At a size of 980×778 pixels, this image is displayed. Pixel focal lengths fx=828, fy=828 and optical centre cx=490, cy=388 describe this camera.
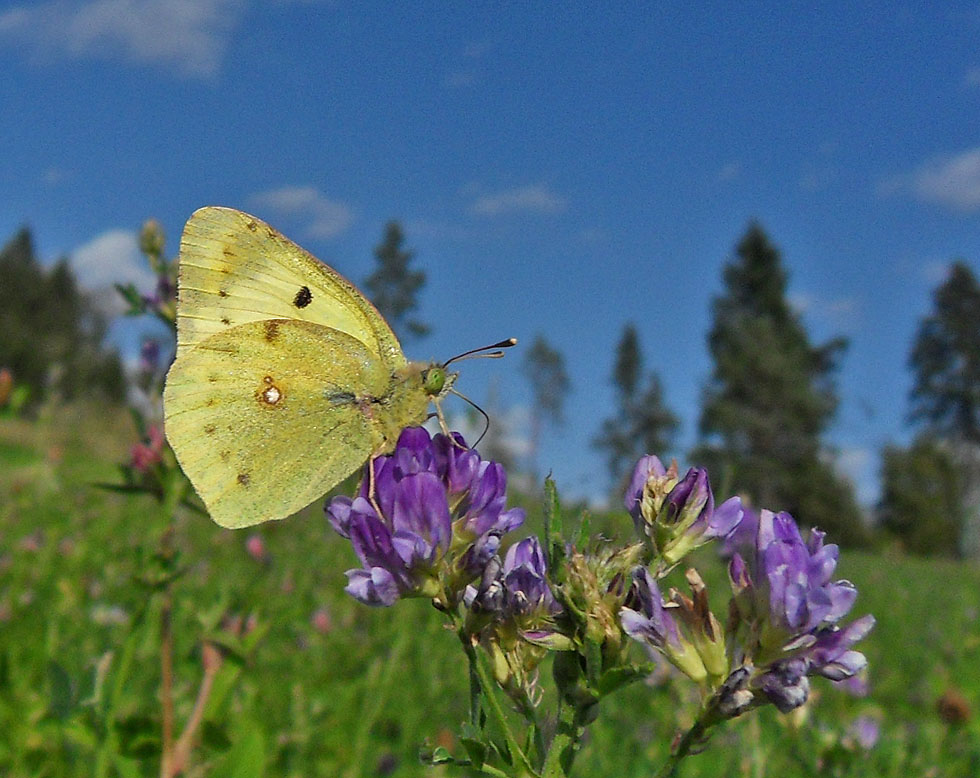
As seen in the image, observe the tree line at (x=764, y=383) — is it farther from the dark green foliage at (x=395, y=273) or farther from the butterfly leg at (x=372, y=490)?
the butterfly leg at (x=372, y=490)

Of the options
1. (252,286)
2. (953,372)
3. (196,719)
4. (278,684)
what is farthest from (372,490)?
(953,372)

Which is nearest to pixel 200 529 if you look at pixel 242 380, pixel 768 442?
pixel 242 380

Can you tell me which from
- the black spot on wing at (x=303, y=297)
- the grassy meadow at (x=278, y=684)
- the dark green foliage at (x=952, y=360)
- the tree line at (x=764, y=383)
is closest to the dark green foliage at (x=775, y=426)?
the tree line at (x=764, y=383)

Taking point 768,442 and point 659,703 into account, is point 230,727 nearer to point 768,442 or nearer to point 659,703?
point 659,703

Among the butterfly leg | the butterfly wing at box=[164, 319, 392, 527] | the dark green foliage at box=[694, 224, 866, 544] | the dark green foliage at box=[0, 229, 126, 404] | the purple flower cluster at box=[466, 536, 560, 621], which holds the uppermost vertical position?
the dark green foliage at box=[0, 229, 126, 404]

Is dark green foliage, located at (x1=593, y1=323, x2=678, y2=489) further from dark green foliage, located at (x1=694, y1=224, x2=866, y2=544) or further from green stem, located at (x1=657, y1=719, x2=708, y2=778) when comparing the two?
green stem, located at (x1=657, y1=719, x2=708, y2=778)

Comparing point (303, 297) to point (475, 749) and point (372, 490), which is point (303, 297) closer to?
point (372, 490)

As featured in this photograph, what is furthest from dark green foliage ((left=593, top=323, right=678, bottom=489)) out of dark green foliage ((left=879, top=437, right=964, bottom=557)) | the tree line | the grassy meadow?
the grassy meadow
